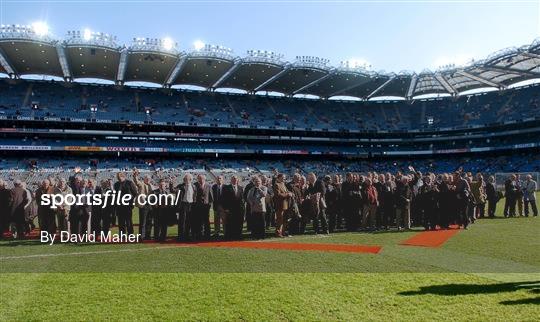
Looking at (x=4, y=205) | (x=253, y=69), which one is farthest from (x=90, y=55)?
(x=4, y=205)

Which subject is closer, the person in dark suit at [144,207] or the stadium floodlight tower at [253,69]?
the person in dark suit at [144,207]

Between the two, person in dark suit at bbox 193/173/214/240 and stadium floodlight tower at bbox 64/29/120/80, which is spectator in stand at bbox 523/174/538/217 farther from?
stadium floodlight tower at bbox 64/29/120/80

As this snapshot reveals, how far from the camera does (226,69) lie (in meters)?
47.5

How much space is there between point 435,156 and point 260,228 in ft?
174

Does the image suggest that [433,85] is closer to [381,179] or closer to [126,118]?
[126,118]

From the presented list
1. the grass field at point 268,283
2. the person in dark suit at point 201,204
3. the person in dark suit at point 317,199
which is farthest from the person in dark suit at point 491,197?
the person in dark suit at point 201,204

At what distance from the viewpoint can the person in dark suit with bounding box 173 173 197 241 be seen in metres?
11.0

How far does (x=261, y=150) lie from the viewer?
54.8 metres

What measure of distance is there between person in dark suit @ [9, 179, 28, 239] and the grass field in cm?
146

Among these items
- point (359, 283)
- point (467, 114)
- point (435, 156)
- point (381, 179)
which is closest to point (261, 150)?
point (435, 156)

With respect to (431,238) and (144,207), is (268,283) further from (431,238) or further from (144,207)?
(431,238)

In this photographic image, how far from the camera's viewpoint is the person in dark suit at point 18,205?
11.2 meters

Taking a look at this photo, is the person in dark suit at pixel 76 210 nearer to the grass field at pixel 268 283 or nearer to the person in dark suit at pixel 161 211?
the grass field at pixel 268 283

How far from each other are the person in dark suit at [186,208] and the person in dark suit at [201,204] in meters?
0.09
